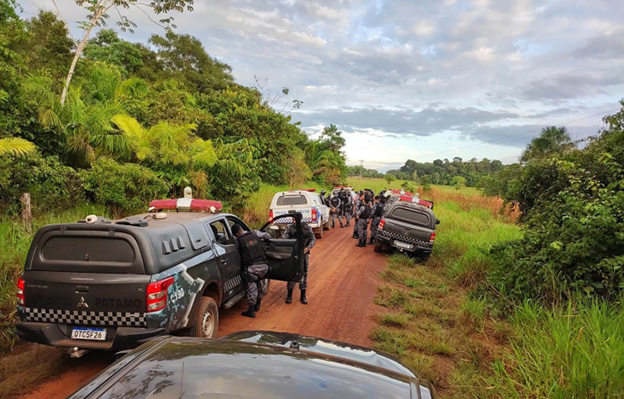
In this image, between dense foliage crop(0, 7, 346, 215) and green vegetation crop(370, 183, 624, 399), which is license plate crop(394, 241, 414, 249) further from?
dense foliage crop(0, 7, 346, 215)

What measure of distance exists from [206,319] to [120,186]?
18.0 ft

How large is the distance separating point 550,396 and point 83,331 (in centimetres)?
456

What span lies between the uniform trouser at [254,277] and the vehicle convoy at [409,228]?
19.8 feet

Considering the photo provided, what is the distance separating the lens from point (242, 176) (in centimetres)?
1359

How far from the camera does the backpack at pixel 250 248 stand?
6.12 metres

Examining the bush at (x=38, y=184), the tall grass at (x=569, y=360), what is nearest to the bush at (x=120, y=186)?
the bush at (x=38, y=184)

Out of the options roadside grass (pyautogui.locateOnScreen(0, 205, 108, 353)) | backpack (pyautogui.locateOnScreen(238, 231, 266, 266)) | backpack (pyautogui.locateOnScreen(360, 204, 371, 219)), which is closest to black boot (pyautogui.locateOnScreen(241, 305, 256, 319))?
Result: backpack (pyautogui.locateOnScreen(238, 231, 266, 266))

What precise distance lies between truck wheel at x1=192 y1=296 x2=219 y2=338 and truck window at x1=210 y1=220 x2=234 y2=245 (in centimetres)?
106

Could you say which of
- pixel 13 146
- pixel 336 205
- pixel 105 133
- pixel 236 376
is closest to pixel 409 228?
pixel 336 205

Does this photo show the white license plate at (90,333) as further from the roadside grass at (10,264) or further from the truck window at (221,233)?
the truck window at (221,233)

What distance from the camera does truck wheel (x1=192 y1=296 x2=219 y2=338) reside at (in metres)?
4.68

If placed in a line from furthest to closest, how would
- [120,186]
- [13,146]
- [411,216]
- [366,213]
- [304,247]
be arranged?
[366,213]
[411,216]
[120,186]
[304,247]
[13,146]

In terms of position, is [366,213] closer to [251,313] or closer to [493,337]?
[251,313]

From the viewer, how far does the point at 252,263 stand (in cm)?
619
